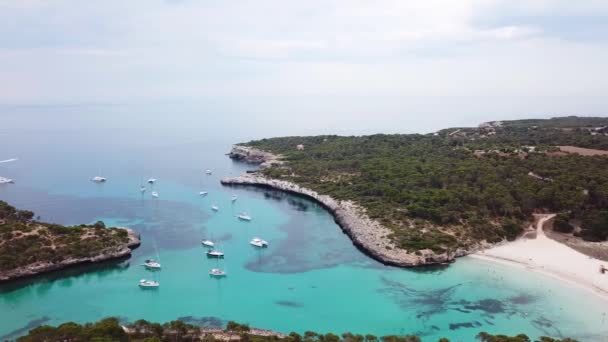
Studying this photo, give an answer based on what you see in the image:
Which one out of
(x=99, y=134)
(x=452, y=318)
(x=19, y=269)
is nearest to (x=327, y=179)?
(x=452, y=318)

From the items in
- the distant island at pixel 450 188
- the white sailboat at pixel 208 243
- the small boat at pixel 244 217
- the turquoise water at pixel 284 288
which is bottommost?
the turquoise water at pixel 284 288

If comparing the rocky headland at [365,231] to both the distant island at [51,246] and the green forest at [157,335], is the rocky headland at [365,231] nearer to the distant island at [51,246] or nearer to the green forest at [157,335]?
the green forest at [157,335]

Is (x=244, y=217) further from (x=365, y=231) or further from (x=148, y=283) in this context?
(x=148, y=283)

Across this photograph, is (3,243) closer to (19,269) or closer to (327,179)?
(19,269)

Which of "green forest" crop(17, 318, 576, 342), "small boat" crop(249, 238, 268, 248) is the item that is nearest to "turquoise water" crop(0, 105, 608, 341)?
"small boat" crop(249, 238, 268, 248)

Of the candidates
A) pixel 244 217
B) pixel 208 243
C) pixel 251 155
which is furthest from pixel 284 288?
pixel 251 155

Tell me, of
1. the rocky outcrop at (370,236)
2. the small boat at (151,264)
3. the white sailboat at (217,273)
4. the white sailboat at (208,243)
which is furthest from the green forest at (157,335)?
the white sailboat at (208,243)
